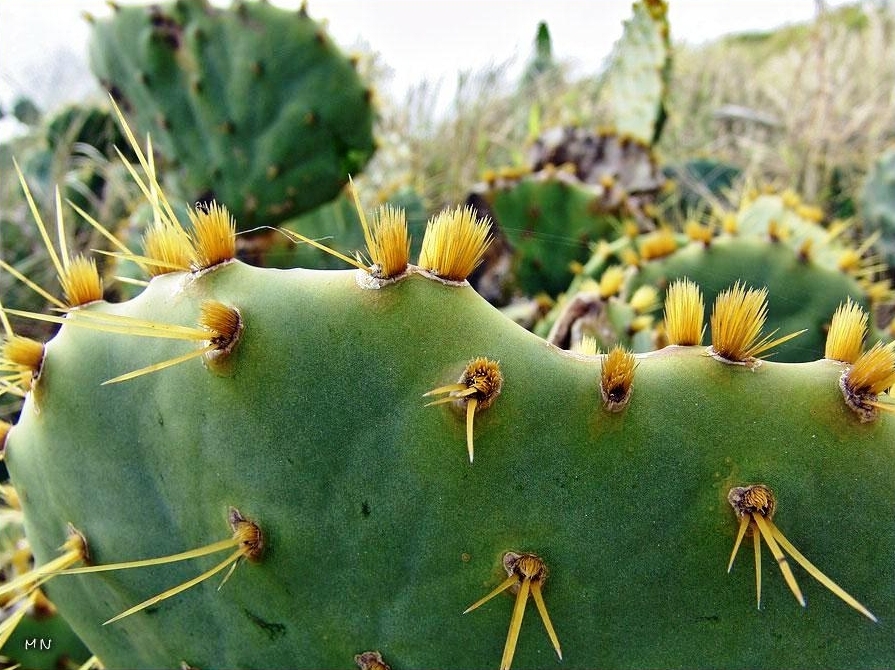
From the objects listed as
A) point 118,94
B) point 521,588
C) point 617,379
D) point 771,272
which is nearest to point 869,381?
point 617,379

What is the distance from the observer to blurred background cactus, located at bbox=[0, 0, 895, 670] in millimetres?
556

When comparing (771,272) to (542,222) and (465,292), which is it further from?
(465,292)

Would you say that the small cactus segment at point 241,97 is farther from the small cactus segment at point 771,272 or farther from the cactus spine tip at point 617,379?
the cactus spine tip at point 617,379

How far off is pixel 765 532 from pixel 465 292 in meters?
0.27

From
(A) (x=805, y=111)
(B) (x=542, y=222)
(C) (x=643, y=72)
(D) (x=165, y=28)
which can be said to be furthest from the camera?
(A) (x=805, y=111)

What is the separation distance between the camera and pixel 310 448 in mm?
596

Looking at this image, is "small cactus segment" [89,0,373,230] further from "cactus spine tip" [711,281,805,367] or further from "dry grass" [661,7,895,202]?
"dry grass" [661,7,895,202]

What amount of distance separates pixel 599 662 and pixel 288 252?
4.27 ft

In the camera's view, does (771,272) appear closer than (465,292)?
No

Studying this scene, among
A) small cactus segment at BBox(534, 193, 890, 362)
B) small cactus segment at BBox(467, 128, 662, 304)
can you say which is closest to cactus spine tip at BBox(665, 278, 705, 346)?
small cactus segment at BBox(534, 193, 890, 362)

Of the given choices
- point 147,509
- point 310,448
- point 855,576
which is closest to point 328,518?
point 310,448

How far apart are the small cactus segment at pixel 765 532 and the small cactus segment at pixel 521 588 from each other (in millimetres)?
132

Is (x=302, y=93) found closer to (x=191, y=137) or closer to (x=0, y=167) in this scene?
(x=191, y=137)

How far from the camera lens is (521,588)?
0.56 metres
